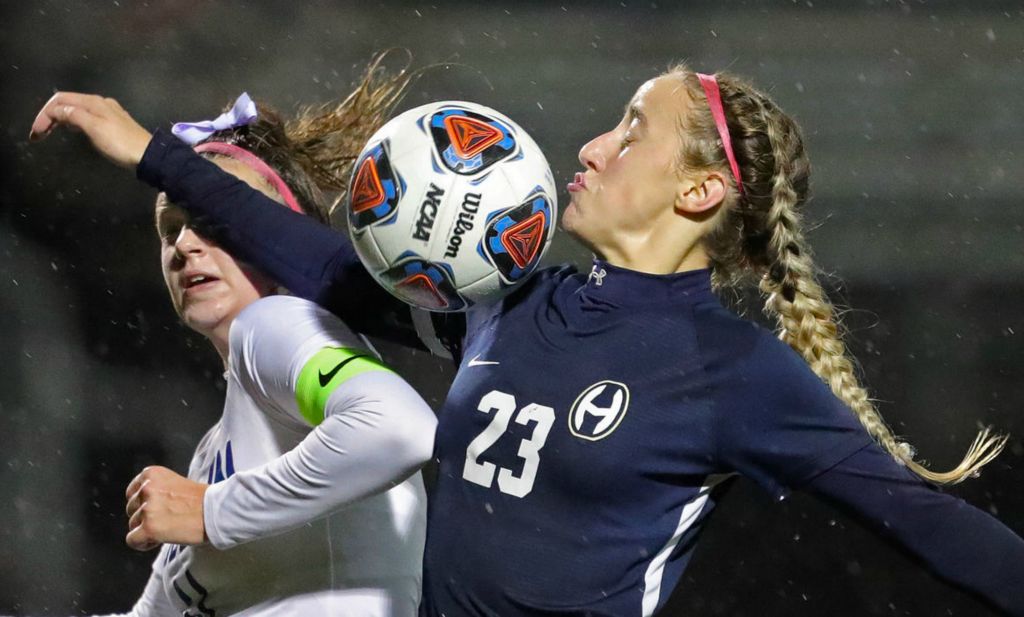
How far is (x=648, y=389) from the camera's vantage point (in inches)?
68.3

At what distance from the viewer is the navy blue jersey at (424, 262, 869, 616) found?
1694mm

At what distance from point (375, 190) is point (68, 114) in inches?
23.2

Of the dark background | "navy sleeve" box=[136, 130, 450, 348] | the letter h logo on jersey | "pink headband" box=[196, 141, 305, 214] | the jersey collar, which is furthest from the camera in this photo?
the dark background

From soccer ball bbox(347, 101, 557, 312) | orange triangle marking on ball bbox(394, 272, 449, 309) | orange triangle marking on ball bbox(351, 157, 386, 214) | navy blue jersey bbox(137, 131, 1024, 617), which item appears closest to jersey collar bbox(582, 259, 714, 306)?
navy blue jersey bbox(137, 131, 1024, 617)

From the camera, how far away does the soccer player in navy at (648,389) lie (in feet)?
5.50

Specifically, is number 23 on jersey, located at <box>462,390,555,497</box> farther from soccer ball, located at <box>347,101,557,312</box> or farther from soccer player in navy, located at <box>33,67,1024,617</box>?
soccer ball, located at <box>347,101,557,312</box>

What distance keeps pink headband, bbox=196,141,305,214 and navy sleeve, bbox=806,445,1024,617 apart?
39.8 inches

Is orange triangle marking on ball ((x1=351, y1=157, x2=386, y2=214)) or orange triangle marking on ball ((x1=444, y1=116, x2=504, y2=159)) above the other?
orange triangle marking on ball ((x1=444, y1=116, x2=504, y2=159))

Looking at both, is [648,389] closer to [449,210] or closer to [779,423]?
[779,423]

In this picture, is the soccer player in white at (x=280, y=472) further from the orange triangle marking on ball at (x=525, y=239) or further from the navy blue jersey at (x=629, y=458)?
the orange triangle marking on ball at (x=525, y=239)

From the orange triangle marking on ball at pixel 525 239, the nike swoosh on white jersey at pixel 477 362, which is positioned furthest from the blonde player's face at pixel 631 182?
the nike swoosh on white jersey at pixel 477 362

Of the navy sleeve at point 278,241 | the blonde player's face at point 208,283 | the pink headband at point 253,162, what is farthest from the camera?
the pink headband at point 253,162

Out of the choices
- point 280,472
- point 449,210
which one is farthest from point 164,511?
point 449,210

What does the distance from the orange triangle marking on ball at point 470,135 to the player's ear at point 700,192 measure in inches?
10.6
